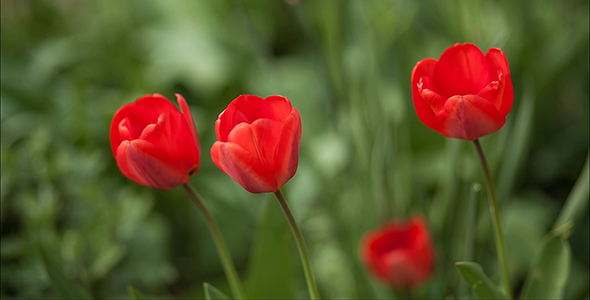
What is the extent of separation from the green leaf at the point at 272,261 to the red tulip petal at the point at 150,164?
199mm

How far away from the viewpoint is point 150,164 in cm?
31

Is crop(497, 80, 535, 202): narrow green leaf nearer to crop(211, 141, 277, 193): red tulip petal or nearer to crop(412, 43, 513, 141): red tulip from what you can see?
crop(412, 43, 513, 141): red tulip

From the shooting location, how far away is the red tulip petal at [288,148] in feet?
0.88

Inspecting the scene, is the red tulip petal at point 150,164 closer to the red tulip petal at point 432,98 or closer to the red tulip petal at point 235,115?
the red tulip petal at point 235,115

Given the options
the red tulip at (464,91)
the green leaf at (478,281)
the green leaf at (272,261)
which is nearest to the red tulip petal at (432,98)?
the red tulip at (464,91)

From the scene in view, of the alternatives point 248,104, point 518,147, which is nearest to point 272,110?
point 248,104

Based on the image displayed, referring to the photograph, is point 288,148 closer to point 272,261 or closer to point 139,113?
point 139,113

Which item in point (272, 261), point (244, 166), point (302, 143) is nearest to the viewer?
point (244, 166)

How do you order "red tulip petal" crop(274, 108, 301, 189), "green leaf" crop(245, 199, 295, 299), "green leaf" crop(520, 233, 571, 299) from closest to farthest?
"red tulip petal" crop(274, 108, 301, 189), "green leaf" crop(520, 233, 571, 299), "green leaf" crop(245, 199, 295, 299)

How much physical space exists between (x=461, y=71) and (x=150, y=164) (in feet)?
0.65

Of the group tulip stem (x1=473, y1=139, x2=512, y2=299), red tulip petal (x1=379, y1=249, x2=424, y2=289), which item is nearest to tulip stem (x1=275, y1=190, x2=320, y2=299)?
tulip stem (x1=473, y1=139, x2=512, y2=299)

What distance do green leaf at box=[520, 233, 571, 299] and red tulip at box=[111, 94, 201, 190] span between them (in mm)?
266

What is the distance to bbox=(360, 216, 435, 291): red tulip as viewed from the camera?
535mm

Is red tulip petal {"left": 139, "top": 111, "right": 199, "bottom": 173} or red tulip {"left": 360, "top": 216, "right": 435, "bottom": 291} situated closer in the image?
red tulip petal {"left": 139, "top": 111, "right": 199, "bottom": 173}
